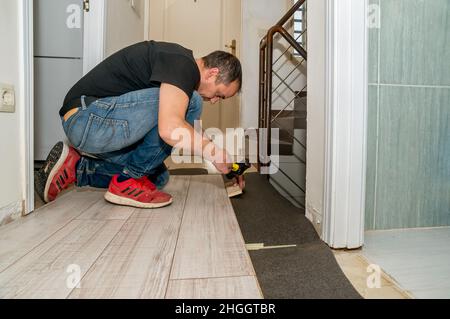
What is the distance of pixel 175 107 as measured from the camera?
1.03m

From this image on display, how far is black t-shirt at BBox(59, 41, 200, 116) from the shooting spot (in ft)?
3.68

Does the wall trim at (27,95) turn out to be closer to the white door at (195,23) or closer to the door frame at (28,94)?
the door frame at (28,94)

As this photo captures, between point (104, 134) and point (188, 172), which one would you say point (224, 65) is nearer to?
point (104, 134)

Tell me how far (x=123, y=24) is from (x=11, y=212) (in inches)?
66.5

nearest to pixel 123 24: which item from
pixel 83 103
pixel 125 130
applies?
pixel 83 103

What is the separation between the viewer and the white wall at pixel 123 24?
1917 millimetres

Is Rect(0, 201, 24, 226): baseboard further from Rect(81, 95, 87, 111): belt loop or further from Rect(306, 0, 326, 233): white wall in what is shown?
Rect(306, 0, 326, 233): white wall

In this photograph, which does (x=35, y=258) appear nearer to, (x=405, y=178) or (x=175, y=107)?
(x=175, y=107)

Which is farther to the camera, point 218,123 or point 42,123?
point 218,123

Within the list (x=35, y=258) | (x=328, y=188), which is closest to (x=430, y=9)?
(x=328, y=188)

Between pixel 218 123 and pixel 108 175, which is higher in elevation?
pixel 218 123

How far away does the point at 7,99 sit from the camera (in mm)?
1057

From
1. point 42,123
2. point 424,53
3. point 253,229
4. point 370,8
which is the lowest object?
point 253,229
